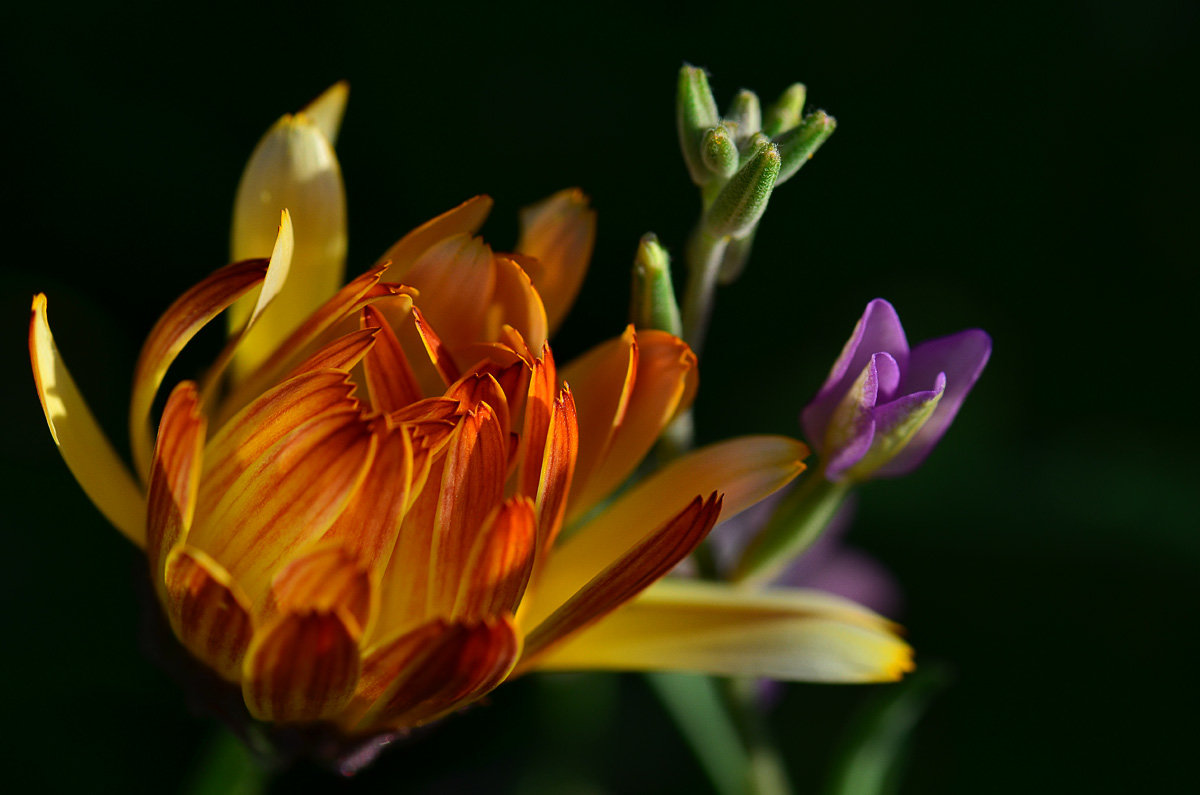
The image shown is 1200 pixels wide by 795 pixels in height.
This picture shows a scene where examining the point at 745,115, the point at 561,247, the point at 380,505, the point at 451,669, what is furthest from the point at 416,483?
the point at 745,115

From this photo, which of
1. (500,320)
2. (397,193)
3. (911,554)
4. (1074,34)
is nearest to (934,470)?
(911,554)

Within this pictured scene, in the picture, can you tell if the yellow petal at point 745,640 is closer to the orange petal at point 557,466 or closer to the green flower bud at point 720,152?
the orange petal at point 557,466

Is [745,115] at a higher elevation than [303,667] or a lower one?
higher

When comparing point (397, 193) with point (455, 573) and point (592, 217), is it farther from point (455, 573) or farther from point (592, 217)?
point (455, 573)

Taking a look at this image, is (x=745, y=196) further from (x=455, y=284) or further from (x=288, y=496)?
(x=288, y=496)

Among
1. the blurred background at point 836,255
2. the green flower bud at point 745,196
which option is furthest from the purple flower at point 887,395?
the blurred background at point 836,255
